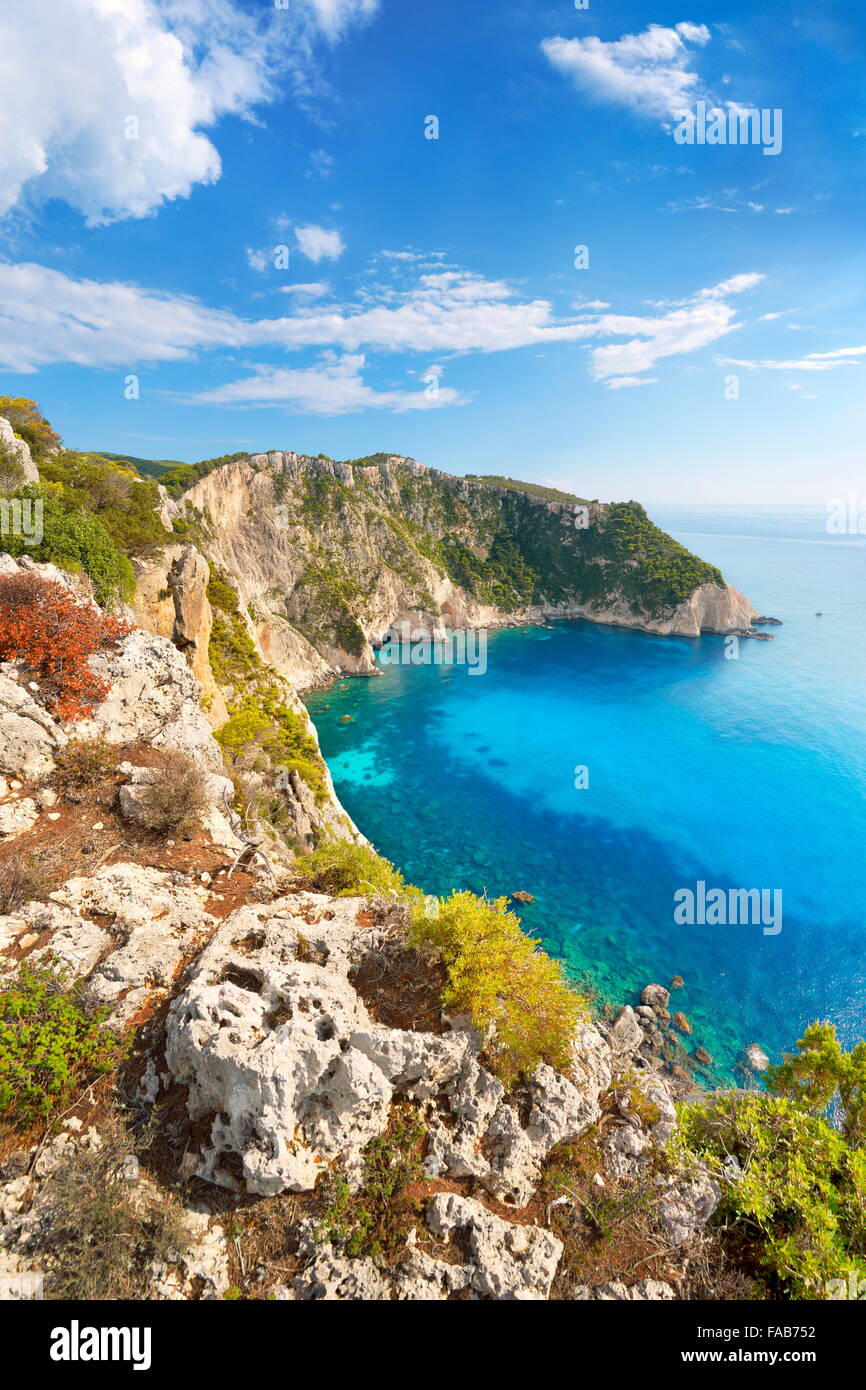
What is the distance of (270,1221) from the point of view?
181 inches

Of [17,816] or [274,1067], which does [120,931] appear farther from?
[17,816]

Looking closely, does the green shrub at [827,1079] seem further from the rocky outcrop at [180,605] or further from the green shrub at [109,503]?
the green shrub at [109,503]

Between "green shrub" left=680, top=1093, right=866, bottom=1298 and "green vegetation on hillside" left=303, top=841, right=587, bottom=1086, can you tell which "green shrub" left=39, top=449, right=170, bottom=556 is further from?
"green shrub" left=680, top=1093, right=866, bottom=1298

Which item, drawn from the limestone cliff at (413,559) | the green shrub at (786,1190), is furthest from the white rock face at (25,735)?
the limestone cliff at (413,559)

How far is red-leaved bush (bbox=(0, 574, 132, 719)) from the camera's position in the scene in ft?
31.3

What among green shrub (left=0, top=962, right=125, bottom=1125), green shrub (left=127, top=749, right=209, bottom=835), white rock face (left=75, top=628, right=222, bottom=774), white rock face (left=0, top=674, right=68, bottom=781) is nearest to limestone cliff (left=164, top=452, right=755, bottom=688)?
white rock face (left=75, top=628, right=222, bottom=774)

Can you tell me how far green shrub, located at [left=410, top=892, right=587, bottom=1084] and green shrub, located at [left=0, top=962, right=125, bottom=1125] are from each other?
3722 millimetres

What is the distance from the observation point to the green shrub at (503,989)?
5.97 meters

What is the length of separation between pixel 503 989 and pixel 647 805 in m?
30.7

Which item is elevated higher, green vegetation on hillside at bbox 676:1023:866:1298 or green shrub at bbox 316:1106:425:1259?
green shrub at bbox 316:1106:425:1259

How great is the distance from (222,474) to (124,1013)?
68.0m

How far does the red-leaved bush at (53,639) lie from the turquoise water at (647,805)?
1537cm
